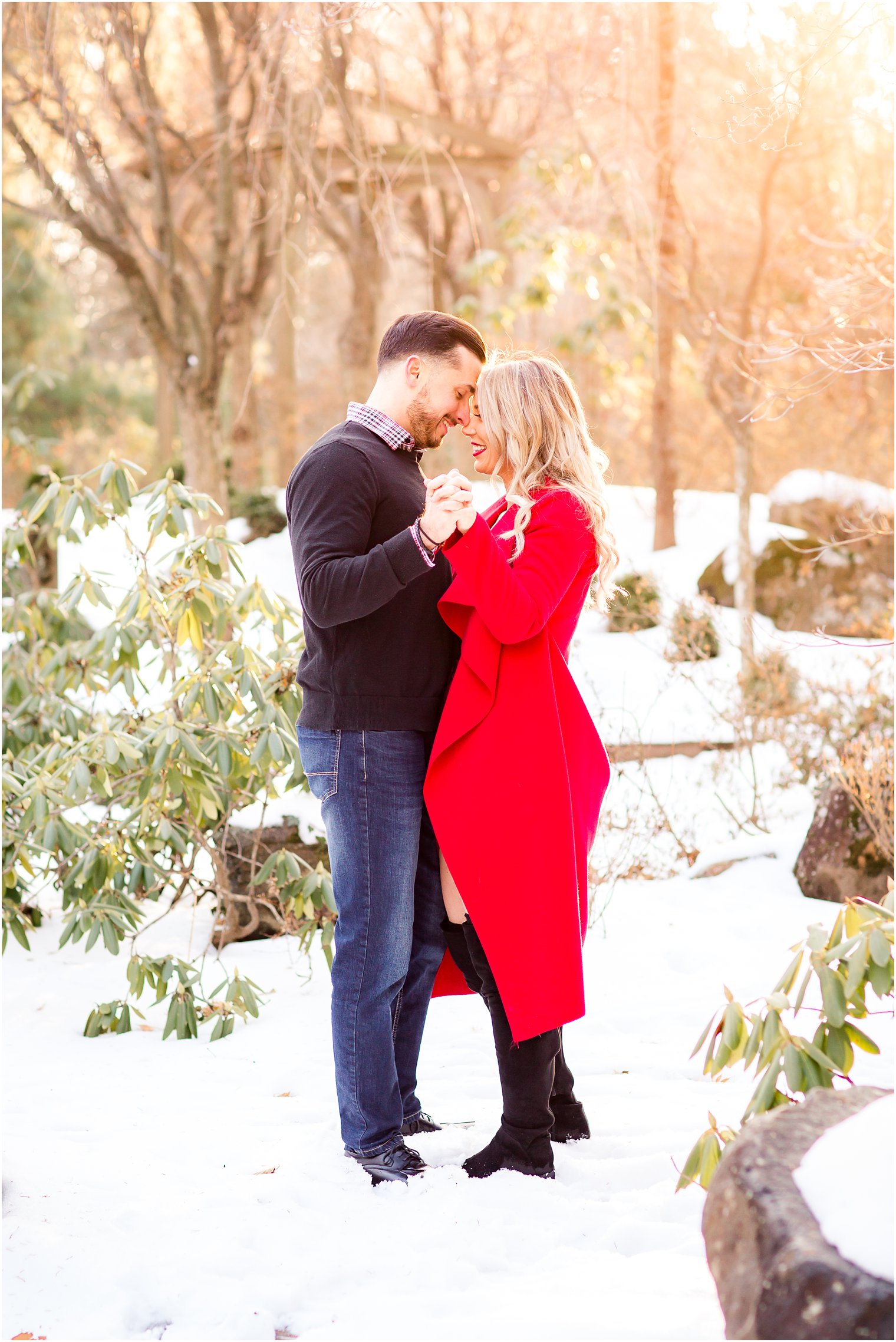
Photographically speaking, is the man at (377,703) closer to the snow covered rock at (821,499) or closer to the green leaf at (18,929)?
the green leaf at (18,929)

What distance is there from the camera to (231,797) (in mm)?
4098

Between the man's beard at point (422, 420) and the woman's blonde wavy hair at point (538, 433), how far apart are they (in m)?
0.17

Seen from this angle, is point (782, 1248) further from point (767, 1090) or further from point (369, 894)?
point (369, 894)

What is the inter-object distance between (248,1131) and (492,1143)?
2.35 feet

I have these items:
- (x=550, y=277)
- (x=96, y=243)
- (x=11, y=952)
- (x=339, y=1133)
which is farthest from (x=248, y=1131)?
(x=550, y=277)

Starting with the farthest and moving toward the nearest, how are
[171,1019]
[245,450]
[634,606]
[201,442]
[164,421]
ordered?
[164,421] → [245,450] → [634,606] → [201,442] → [171,1019]

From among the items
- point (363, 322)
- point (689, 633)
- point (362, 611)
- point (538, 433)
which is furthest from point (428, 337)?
point (363, 322)

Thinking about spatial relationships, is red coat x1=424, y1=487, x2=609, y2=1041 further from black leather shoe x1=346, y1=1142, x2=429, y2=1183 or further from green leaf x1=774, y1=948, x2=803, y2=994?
green leaf x1=774, y1=948, x2=803, y2=994

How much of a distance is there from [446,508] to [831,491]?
31.8 feet

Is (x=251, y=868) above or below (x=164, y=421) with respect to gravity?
below

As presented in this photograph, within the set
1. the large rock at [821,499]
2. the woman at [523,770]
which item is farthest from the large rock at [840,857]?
the large rock at [821,499]

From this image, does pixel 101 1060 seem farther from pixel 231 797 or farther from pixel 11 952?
pixel 11 952

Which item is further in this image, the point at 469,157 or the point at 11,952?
the point at 469,157

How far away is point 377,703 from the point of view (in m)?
2.56
